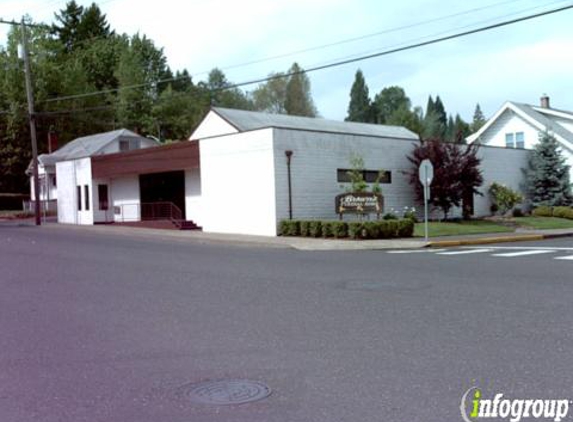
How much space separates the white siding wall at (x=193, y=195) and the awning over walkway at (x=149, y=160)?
1.04 metres

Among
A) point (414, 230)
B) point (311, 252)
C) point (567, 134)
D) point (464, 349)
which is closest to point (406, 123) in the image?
point (567, 134)

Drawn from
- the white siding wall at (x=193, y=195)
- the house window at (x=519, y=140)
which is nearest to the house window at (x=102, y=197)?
the white siding wall at (x=193, y=195)

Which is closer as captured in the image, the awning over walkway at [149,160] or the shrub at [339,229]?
the shrub at [339,229]

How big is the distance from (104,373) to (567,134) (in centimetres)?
4110

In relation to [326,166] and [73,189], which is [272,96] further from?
[326,166]

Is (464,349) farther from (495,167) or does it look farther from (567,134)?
(567,134)

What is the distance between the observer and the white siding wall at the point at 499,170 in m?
34.4

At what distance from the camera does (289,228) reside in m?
25.6

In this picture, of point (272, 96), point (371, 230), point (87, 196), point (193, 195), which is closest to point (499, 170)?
point (371, 230)

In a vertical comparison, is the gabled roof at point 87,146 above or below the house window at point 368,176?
above

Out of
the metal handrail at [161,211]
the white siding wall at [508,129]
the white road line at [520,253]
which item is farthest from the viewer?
the white siding wall at [508,129]

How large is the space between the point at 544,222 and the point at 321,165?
12.6 metres

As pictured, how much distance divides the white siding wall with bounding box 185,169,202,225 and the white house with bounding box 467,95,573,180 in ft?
67.0

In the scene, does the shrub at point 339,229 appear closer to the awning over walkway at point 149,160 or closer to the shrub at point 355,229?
the shrub at point 355,229
